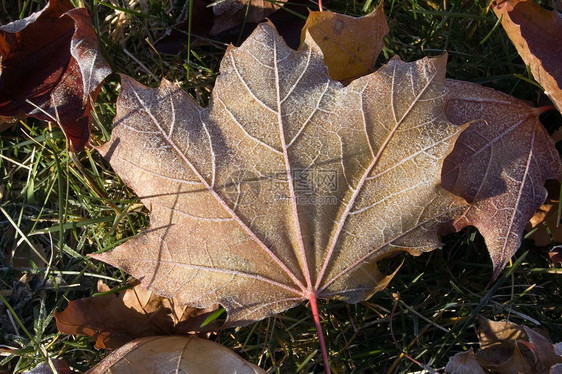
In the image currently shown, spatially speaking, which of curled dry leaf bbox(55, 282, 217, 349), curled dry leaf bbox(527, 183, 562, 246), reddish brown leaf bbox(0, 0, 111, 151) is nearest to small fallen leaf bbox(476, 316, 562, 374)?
curled dry leaf bbox(527, 183, 562, 246)

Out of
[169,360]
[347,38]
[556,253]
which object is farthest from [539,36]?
[169,360]

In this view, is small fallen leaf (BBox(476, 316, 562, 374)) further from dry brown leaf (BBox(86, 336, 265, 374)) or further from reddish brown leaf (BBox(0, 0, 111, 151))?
reddish brown leaf (BBox(0, 0, 111, 151))

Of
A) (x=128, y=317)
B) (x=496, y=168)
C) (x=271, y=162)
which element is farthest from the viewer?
(x=128, y=317)

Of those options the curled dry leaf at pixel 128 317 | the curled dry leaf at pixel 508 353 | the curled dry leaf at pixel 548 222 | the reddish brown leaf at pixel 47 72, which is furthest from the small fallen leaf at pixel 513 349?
the reddish brown leaf at pixel 47 72

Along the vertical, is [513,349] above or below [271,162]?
below

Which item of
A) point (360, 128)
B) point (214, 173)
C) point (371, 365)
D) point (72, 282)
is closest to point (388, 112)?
point (360, 128)

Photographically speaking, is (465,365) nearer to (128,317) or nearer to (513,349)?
(513,349)

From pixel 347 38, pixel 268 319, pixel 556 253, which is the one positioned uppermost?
pixel 347 38
